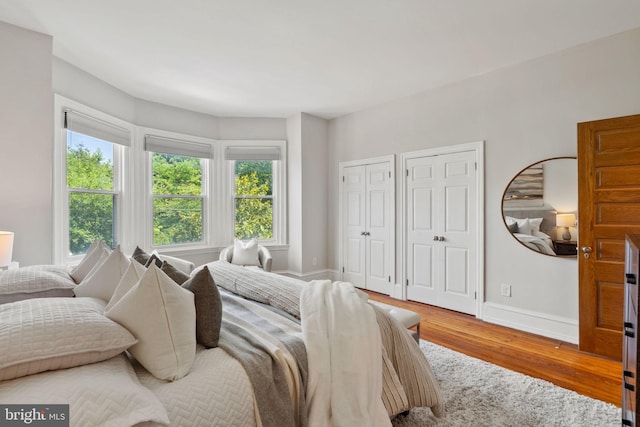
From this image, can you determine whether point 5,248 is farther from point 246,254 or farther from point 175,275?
point 246,254

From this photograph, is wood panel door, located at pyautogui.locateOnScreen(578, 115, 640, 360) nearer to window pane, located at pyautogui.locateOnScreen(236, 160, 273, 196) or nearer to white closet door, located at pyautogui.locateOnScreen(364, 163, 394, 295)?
white closet door, located at pyautogui.locateOnScreen(364, 163, 394, 295)

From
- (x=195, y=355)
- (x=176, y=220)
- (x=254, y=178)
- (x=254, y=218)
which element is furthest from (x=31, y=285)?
(x=254, y=178)

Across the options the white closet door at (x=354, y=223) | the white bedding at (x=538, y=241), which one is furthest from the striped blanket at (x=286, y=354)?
the white closet door at (x=354, y=223)

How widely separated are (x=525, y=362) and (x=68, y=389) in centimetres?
294

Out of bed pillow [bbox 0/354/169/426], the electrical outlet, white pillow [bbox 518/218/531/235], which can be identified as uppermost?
white pillow [bbox 518/218/531/235]

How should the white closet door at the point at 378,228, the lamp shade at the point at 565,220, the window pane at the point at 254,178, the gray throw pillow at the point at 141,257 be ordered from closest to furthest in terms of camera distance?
1. the gray throw pillow at the point at 141,257
2. the lamp shade at the point at 565,220
3. the white closet door at the point at 378,228
4. the window pane at the point at 254,178

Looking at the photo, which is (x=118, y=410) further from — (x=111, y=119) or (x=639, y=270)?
(x=111, y=119)

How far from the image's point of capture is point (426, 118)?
3967 millimetres

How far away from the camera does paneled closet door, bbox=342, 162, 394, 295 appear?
4.44 metres

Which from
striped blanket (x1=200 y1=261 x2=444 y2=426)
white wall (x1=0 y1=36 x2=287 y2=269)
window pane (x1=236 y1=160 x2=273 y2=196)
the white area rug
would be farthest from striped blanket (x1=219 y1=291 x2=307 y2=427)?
window pane (x1=236 y1=160 x2=273 y2=196)

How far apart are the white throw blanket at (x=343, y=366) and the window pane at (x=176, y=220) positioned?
351cm

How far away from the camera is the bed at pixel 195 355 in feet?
3.01

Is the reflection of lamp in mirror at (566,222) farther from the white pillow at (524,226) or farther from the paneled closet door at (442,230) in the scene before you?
the paneled closet door at (442,230)

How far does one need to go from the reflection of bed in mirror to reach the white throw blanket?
2.43 metres
